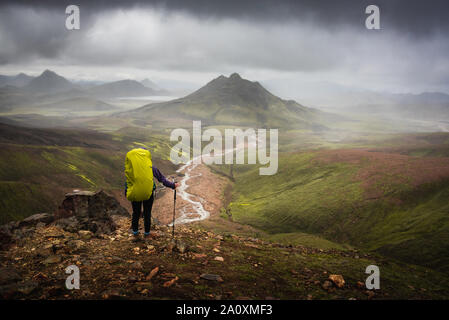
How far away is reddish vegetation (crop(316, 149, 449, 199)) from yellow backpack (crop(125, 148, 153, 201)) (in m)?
73.8

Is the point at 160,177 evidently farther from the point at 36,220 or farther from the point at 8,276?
the point at 36,220

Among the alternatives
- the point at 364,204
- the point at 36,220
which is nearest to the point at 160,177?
the point at 36,220

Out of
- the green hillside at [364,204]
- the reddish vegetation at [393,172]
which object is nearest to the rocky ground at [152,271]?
the green hillside at [364,204]

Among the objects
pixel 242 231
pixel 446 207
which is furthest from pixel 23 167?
pixel 446 207

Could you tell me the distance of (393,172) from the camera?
8138 cm

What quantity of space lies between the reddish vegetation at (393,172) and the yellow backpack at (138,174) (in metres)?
73.8

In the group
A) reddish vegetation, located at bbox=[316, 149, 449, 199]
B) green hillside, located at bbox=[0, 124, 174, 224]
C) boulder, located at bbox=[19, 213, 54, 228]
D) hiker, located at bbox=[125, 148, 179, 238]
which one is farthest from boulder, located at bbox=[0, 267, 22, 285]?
reddish vegetation, located at bbox=[316, 149, 449, 199]

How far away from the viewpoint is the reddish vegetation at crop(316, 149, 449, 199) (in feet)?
232

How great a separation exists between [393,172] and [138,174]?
3545 inches

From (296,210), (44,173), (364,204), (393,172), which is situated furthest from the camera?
(44,173)

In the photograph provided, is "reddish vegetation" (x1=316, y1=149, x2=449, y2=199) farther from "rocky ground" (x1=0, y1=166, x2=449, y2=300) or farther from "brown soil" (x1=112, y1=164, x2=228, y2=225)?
"rocky ground" (x1=0, y1=166, x2=449, y2=300)

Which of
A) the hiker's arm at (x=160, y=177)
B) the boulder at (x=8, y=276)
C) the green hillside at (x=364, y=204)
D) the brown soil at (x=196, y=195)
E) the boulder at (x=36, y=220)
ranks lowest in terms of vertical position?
the brown soil at (x=196, y=195)

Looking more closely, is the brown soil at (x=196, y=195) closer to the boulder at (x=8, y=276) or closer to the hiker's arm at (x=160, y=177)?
the hiker's arm at (x=160, y=177)

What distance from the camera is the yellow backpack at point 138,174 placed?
43.3ft
